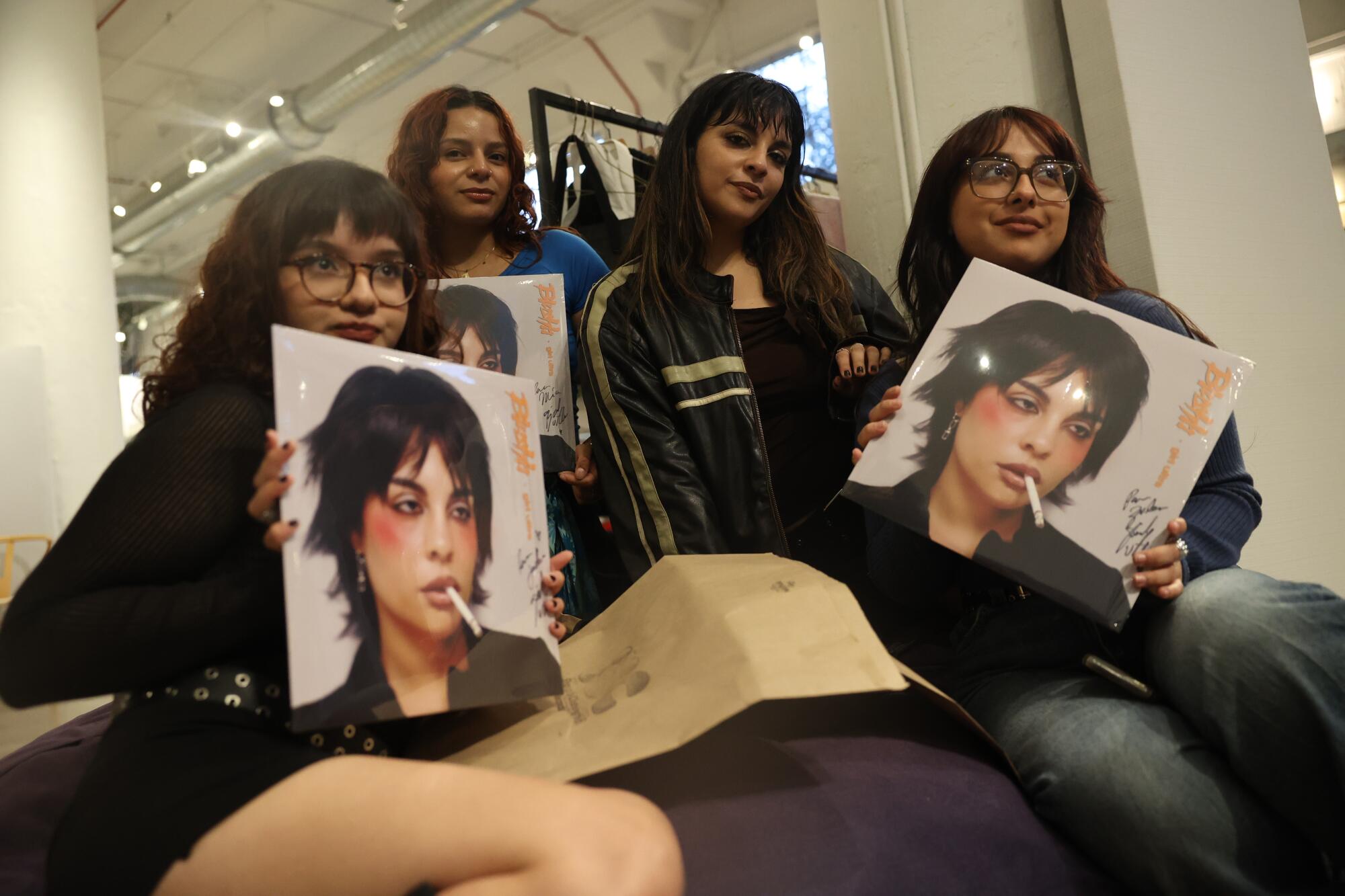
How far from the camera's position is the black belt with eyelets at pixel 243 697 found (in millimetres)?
930

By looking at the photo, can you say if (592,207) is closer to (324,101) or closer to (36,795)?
(36,795)

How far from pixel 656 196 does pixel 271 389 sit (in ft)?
3.03

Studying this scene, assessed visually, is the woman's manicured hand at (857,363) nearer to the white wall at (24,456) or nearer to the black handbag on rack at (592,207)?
the black handbag on rack at (592,207)

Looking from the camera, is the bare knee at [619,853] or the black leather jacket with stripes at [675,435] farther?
the black leather jacket with stripes at [675,435]

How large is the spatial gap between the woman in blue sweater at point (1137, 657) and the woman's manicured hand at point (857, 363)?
0.08 meters

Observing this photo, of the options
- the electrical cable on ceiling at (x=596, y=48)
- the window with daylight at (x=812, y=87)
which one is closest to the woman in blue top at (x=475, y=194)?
the window with daylight at (x=812, y=87)

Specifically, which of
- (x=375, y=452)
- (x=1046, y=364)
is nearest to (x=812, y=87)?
(x=1046, y=364)

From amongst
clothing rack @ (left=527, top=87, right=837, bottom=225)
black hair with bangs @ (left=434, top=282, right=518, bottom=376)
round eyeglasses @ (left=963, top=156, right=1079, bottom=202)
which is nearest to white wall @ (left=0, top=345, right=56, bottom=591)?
clothing rack @ (left=527, top=87, right=837, bottom=225)

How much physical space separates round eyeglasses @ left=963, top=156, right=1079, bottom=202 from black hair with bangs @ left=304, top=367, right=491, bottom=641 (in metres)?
0.90

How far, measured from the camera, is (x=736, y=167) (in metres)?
1.72

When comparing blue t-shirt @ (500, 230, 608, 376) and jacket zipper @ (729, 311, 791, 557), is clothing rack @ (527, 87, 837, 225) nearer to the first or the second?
blue t-shirt @ (500, 230, 608, 376)

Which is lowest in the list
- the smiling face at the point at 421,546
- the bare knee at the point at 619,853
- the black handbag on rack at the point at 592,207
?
the bare knee at the point at 619,853

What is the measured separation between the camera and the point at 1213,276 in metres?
1.93

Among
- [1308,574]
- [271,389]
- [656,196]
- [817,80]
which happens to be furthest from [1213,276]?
[817,80]
